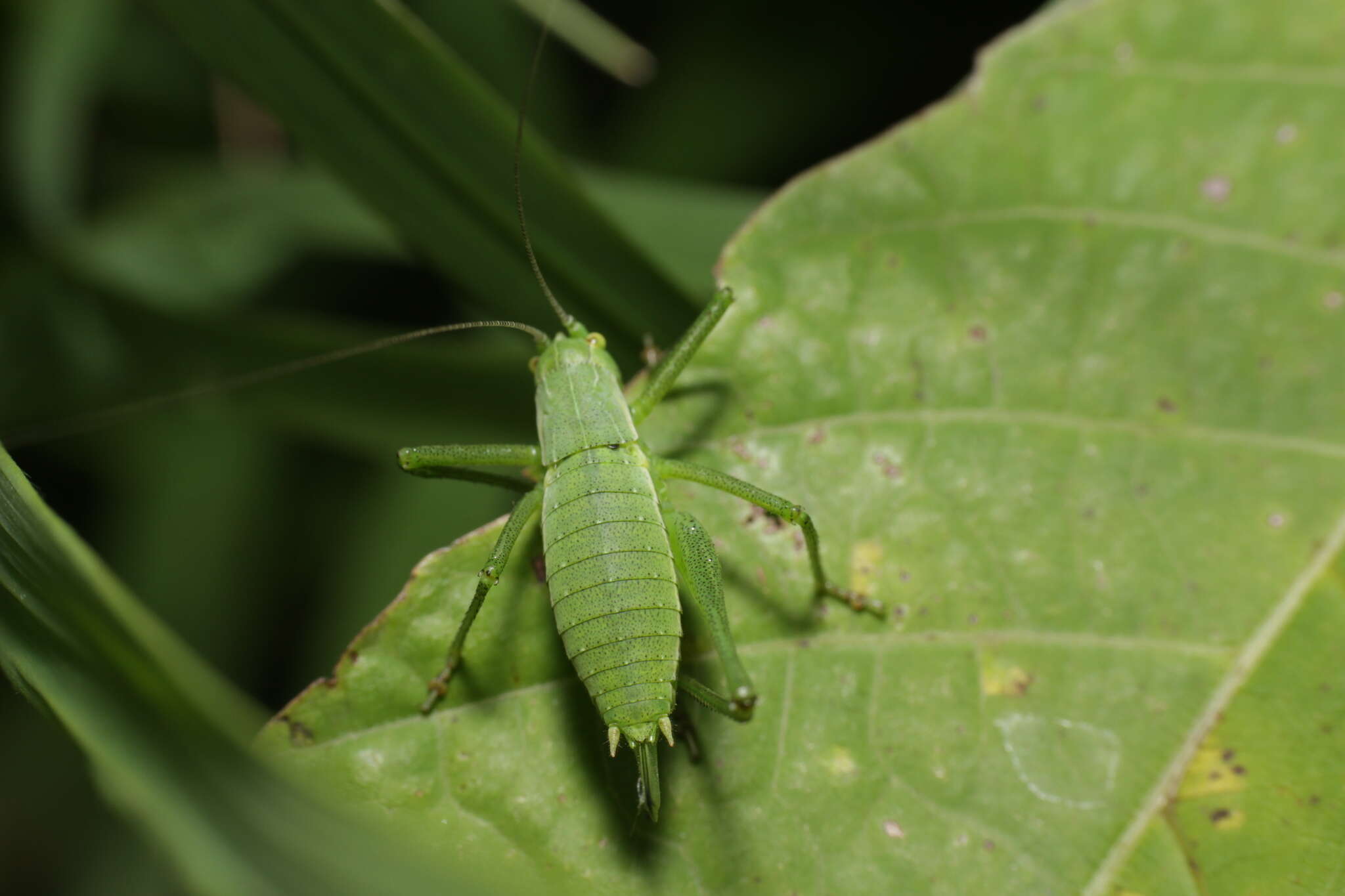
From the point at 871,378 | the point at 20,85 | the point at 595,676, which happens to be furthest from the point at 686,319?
the point at 20,85

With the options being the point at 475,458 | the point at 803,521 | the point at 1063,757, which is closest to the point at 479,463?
the point at 475,458

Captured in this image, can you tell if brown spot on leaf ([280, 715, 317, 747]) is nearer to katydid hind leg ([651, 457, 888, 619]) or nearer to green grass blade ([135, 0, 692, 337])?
katydid hind leg ([651, 457, 888, 619])

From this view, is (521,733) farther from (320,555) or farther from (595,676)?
(320,555)

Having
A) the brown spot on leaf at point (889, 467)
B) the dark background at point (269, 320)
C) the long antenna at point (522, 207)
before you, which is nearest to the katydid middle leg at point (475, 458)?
the long antenna at point (522, 207)

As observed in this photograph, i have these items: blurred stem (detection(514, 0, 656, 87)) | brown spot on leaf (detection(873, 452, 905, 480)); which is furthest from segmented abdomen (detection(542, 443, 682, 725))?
blurred stem (detection(514, 0, 656, 87))

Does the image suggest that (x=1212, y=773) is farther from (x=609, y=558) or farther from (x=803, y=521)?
(x=609, y=558)

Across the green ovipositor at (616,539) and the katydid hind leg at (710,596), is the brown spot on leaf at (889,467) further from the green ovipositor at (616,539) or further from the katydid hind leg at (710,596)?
the katydid hind leg at (710,596)
